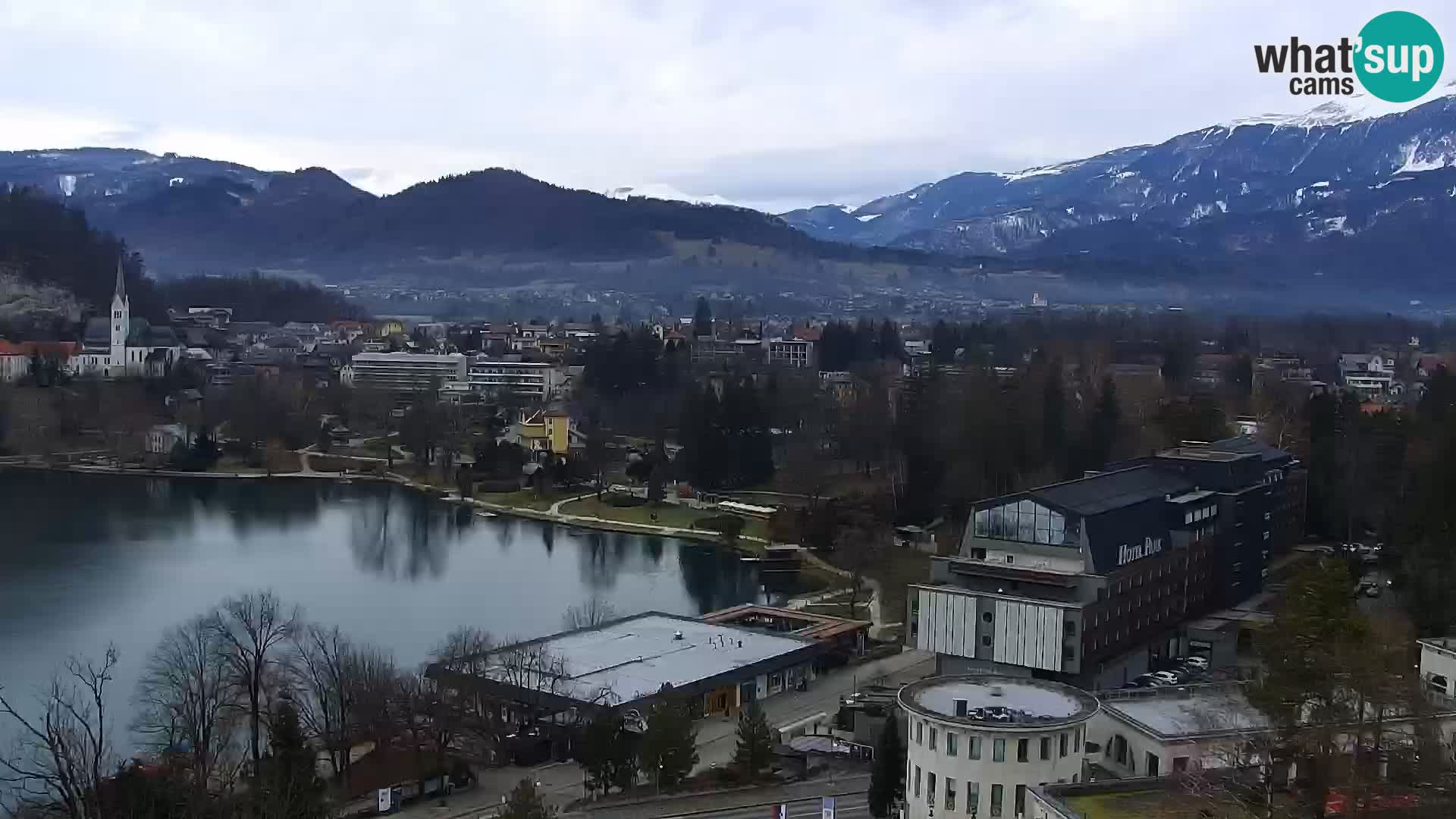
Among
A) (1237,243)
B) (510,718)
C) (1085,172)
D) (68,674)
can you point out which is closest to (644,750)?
(510,718)

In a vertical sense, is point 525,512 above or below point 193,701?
below

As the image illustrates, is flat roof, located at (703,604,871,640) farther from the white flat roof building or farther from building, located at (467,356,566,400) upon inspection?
building, located at (467,356,566,400)

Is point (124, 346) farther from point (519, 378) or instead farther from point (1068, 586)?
point (1068, 586)

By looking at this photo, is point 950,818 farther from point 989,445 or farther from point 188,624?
point 989,445

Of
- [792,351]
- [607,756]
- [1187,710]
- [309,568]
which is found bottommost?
[309,568]

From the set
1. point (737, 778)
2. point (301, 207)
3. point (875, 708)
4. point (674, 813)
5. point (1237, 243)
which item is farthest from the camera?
point (301, 207)

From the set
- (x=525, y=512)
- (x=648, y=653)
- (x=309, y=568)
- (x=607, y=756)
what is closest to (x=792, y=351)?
(x=525, y=512)

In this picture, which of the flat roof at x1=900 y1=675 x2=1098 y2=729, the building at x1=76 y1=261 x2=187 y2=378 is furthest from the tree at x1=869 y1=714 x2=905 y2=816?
the building at x1=76 y1=261 x2=187 y2=378
